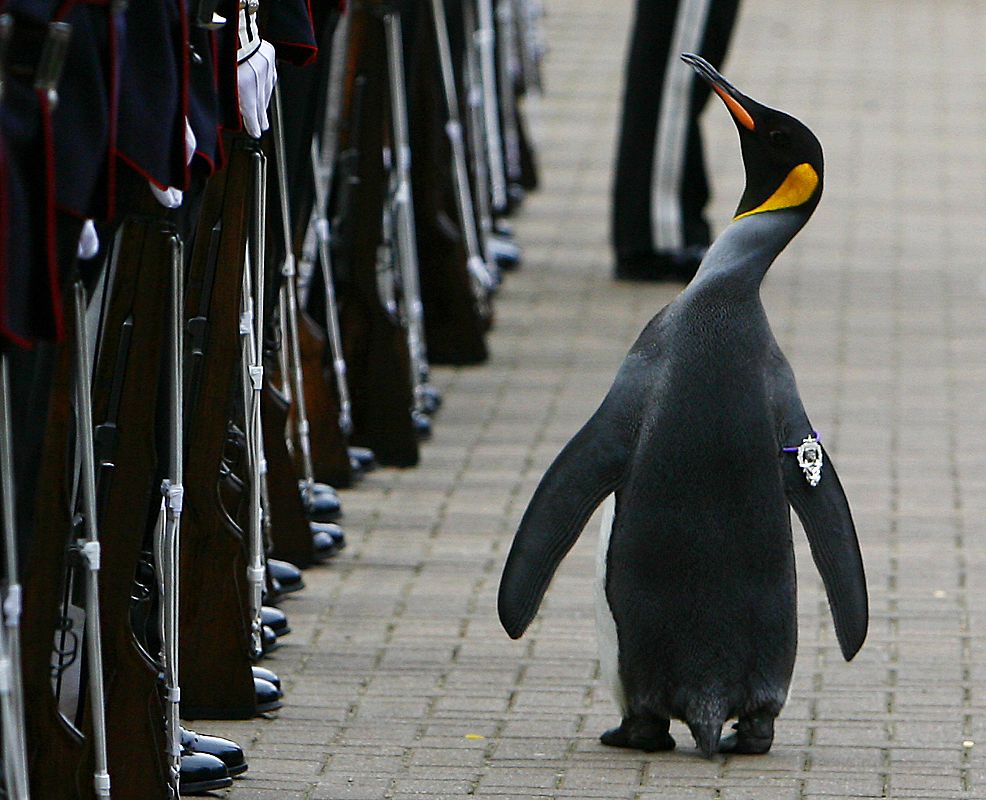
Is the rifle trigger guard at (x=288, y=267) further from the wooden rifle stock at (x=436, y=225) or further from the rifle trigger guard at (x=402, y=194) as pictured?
the wooden rifle stock at (x=436, y=225)

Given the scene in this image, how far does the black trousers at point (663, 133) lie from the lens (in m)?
9.19

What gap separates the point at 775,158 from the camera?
4.48 metres

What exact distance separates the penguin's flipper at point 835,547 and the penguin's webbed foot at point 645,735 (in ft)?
1.31

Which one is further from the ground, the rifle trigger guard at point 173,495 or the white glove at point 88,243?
the white glove at point 88,243

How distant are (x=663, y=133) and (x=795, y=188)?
5.06 m

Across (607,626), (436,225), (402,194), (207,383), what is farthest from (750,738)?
(436,225)

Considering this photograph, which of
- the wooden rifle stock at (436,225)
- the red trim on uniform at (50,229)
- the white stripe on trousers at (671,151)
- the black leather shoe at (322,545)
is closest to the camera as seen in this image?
the red trim on uniform at (50,229)

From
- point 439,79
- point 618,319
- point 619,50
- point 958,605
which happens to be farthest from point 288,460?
point 619,50

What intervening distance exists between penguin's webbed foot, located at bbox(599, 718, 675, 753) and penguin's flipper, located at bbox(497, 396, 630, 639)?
13.1 inches

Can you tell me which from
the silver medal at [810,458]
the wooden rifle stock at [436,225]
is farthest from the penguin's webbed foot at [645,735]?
the wooden rifle stock at [436,225]

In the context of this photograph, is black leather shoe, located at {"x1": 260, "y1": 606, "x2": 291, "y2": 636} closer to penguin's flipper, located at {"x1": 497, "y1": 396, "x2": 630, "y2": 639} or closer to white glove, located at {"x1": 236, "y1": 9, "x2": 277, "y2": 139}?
penguin's flipper, located at {"x1": 497, "y1": 396, "x2": 630, "y2": 639}

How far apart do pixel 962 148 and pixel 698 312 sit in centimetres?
848

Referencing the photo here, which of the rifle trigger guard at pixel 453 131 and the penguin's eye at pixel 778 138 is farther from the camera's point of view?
the rifle trigger guard at pixel 453 131

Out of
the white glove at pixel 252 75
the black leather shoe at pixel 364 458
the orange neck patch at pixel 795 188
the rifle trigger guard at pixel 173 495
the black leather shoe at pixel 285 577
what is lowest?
the black leather shoe at pixel 364 458
